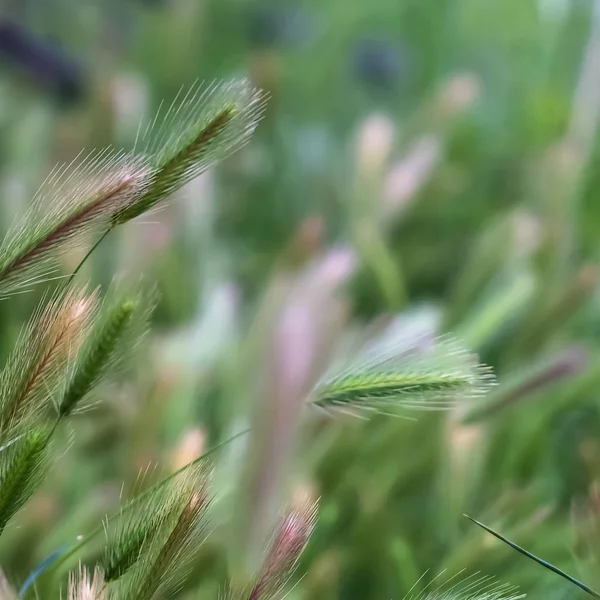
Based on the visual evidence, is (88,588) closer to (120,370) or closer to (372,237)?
(120,370)

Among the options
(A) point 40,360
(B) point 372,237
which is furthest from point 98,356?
(B) point 372,237

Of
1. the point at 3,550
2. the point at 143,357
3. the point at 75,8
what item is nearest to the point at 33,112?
the point at 75,8

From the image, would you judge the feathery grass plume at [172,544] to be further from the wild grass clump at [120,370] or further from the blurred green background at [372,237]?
the blurred green background at [372,237]

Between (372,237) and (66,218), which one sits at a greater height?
(66,218)

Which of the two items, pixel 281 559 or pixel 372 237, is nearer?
pixel 281 559

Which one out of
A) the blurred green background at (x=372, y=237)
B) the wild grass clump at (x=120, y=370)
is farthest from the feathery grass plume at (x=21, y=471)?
the blurred green background at (x=372, y=237)
